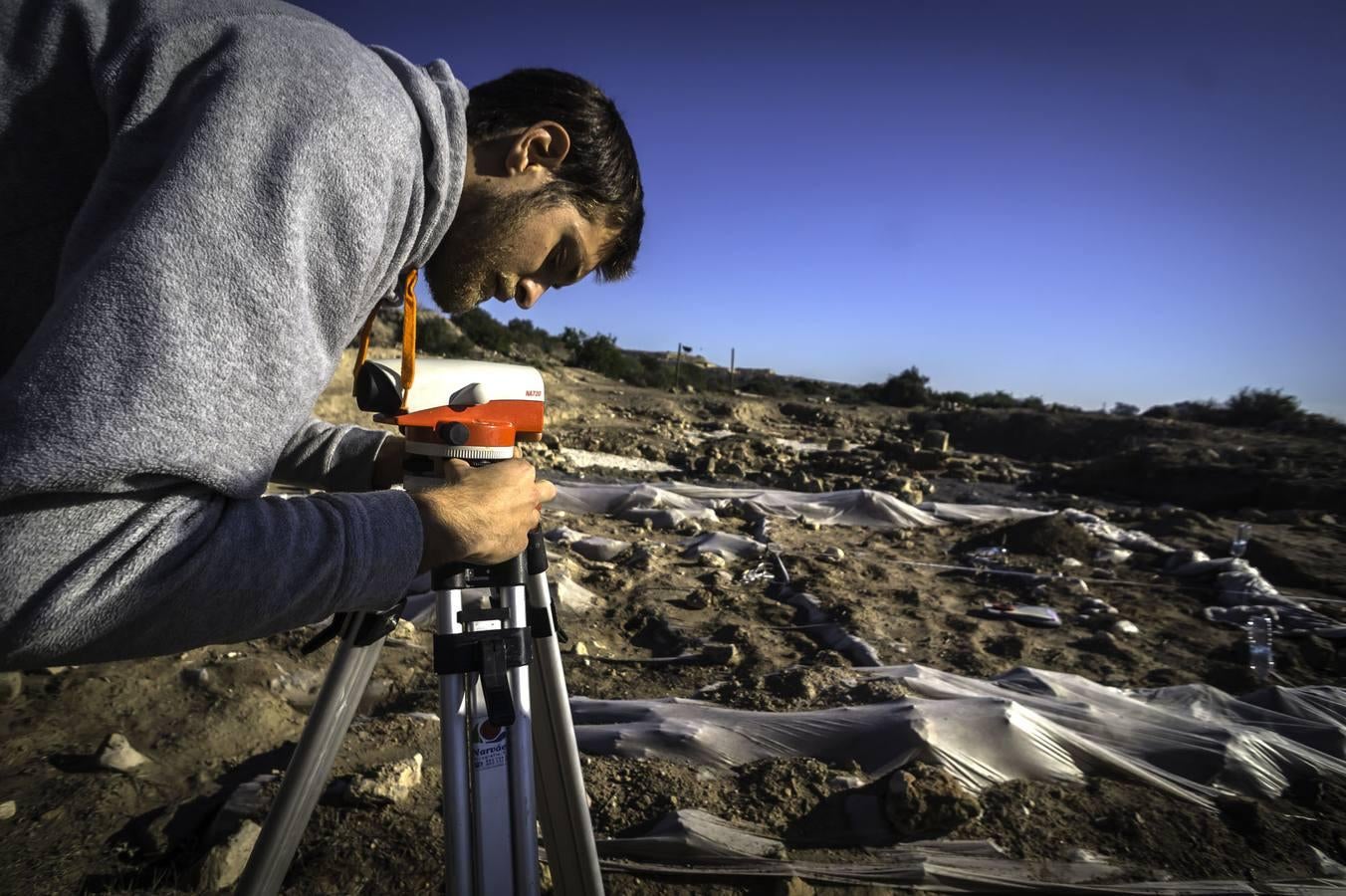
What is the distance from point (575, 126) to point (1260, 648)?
14.6 ft

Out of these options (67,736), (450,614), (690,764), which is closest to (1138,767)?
(690,764)

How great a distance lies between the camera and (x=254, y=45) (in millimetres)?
→ 782

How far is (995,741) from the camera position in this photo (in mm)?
2184

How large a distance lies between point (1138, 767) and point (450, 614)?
2240 millimetres

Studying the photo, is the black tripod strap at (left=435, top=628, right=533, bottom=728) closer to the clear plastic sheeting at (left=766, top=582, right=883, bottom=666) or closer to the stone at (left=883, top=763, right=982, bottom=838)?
the stone at (left=883, top=763, right=982, bottom=838)

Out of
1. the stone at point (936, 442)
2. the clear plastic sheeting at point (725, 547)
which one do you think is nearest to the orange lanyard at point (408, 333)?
the clear plastic sheeting at point (725, 547)

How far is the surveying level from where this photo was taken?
1084mm

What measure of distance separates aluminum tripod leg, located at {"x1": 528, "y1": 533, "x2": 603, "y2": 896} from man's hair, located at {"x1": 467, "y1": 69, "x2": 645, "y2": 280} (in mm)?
651

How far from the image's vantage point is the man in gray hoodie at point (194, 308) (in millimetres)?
627

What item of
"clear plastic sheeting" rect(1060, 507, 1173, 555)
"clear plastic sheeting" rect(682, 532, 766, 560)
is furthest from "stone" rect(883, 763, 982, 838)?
"clear plastic sheeting" rect(1060, 507, 1173, 555)

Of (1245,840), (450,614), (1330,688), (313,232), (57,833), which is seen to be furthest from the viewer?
(1330,688)

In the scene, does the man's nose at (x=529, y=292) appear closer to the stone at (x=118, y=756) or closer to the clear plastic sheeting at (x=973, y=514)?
the stone at (x=118, y=756)

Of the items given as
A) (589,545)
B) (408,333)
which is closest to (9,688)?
(408,333)

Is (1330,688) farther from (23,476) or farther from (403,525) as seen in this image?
(23,476)
